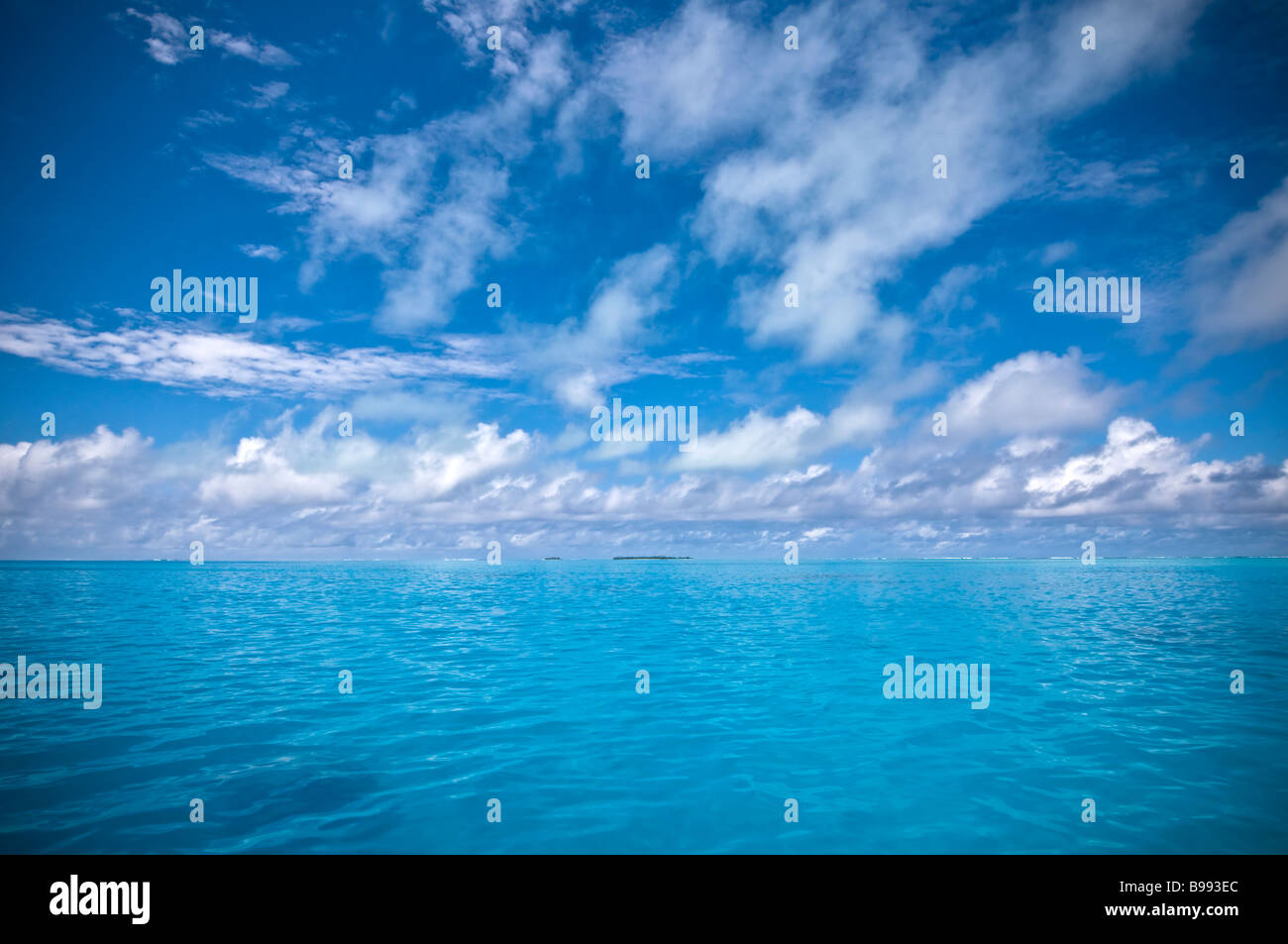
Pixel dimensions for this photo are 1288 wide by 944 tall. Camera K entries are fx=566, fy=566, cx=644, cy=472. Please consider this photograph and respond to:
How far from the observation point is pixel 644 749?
56.0 feet

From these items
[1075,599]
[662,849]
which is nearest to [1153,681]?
[662,849]

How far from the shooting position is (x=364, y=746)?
16828 millimetres

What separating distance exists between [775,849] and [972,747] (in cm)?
919

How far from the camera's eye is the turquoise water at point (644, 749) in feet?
39.8

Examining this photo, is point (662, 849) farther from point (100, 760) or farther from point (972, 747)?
point (100, 760)

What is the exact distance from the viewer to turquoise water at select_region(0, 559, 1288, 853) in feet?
39.8

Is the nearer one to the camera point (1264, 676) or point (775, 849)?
point (775, 849)

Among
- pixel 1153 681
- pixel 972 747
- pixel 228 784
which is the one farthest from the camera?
pixel 1153 681

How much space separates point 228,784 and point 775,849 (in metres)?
13.2

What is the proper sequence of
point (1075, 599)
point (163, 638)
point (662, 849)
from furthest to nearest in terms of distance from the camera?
point (1075, 599) < point (163, 638) < point (662, 849)
